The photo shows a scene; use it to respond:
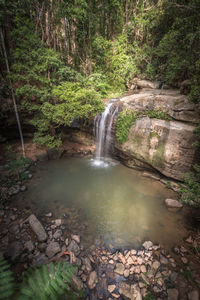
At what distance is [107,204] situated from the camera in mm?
4926

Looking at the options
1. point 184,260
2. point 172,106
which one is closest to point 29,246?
point 184,260

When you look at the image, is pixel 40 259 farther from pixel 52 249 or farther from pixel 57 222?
pixel 57 222

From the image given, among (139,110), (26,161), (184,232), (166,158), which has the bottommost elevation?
(184,232)

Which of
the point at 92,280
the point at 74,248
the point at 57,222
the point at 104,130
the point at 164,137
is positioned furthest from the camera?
the point at 104,130

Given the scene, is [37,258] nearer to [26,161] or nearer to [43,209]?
[43,209]

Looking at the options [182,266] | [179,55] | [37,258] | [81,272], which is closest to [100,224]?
[81,272]

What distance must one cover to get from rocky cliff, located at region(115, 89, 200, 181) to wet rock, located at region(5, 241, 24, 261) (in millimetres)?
5668

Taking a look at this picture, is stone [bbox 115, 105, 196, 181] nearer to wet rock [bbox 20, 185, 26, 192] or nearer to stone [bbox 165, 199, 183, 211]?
stone [bbox 165, 199, 183, 211]

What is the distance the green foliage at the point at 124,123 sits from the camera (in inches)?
265

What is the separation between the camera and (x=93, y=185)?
589 centimetres

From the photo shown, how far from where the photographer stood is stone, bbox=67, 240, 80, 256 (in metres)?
3.28

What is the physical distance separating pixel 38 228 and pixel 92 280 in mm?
1892

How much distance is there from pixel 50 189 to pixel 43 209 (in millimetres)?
1037

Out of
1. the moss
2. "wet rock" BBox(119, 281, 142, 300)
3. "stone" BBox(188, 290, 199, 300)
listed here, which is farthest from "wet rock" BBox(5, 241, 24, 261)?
the moss
